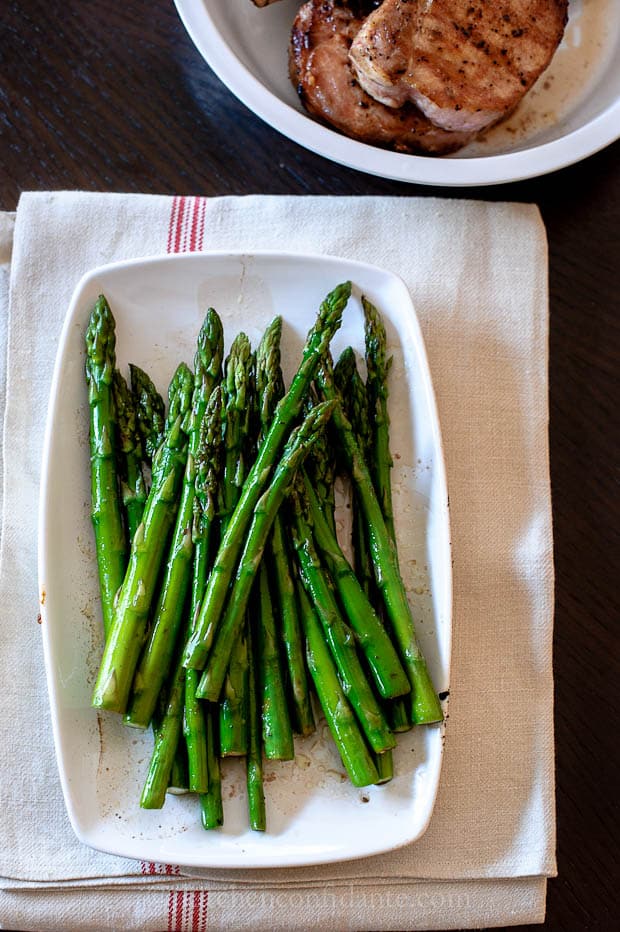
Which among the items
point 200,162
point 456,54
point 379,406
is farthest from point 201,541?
point 456,54

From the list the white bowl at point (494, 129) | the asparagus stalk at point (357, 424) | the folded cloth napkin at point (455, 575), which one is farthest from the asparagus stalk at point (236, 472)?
the white bowl at point (494, 129)

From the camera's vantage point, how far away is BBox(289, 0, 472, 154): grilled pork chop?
2.27m

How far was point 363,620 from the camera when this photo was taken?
204 cm

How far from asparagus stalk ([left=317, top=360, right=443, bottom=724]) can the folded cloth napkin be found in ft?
0.56

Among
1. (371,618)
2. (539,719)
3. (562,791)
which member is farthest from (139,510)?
(562,791)

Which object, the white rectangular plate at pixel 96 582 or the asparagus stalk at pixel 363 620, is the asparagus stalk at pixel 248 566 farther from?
the white rectangular plate at pixel 96 582

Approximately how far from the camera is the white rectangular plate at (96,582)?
1.98 meters

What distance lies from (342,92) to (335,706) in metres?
1.47

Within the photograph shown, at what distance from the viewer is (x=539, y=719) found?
85.6 inches

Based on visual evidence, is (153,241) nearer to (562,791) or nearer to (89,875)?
(89,875)

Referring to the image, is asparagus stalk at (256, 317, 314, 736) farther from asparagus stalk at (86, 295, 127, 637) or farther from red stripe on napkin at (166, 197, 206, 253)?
red stripe on napkin at (166, 197, 206, 253)

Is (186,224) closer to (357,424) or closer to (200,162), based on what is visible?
(200,162)

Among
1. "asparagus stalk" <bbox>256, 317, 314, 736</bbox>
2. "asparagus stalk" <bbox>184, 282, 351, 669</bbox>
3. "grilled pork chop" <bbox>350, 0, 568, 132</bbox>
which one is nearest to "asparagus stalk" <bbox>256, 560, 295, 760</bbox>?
"asparagus stalk" <bbox>256, 317, 314, 736</bbox>

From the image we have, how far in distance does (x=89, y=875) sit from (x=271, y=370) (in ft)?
3.98
